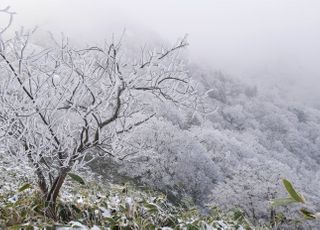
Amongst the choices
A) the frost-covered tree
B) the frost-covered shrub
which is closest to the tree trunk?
the frost-covered tree

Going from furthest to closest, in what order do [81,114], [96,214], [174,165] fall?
[174,165]
[96,214]
[81,114]

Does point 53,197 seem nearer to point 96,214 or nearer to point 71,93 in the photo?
point 96,214

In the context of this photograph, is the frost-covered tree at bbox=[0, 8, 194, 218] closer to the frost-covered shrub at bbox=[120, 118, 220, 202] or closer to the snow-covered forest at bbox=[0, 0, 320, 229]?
the snow-covered forest at bbox=[0, 0, 320, 229]

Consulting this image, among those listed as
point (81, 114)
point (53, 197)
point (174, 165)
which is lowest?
point (174, 165)

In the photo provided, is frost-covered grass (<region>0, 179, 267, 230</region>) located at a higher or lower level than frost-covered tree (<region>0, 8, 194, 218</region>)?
lower

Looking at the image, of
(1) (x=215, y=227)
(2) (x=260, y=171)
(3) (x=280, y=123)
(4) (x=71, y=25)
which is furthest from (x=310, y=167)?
(4) (x=71, y=25)

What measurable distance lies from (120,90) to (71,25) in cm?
9977

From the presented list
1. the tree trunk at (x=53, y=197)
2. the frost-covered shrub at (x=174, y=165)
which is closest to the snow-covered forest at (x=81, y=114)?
the tree trunk at (x=53, y=197)

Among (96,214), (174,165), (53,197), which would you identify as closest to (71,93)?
(53,197)

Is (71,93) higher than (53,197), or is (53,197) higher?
(71,93)

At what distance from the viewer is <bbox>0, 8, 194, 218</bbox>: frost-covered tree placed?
3.41 m

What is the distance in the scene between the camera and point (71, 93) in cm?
359

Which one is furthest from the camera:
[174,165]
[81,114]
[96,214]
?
[174,165]

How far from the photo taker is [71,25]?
9838cm
